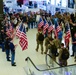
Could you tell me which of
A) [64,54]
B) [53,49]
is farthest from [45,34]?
[64,54]

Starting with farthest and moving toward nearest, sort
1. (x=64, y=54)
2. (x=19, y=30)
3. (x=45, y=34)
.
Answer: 1. (x=45, y=34)
2. (x=19, y=30)
3. (x=64, y=54)

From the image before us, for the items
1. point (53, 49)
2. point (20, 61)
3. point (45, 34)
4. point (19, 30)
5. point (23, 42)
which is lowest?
point (20, 61)

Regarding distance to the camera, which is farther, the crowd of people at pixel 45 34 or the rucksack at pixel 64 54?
the crowd of people at pixel 45 34

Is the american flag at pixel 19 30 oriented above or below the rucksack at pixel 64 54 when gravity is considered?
above

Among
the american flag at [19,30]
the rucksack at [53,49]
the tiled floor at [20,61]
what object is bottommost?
the tiled floor at [20,61]

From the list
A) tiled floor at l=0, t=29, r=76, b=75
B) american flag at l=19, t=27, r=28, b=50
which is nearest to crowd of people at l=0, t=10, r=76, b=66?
tiled floor at l=0, t=29, r=76, b=75

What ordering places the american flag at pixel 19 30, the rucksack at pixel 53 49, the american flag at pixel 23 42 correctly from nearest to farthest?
the rucksack at pixel 53 49 → the american flag at pixel 23 42 → the american flag at pixel 19 30

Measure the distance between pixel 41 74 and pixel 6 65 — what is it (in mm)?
3264

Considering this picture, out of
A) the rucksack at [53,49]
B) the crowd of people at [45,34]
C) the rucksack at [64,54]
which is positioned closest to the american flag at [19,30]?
the crowd of people at [45,34]

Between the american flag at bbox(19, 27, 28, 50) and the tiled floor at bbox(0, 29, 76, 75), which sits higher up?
the american flag at bbox(19, 27, 28, 50)

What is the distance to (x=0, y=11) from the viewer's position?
18.0 meters

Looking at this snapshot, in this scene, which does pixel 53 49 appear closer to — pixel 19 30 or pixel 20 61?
pixel 19 30

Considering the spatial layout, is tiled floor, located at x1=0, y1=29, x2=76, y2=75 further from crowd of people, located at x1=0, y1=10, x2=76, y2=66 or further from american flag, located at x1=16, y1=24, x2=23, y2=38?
american flag, located at x1=16, y1=24, x2=23, y2=38

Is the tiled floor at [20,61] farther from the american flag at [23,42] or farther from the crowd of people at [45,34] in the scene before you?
the american flag at [23,42]
